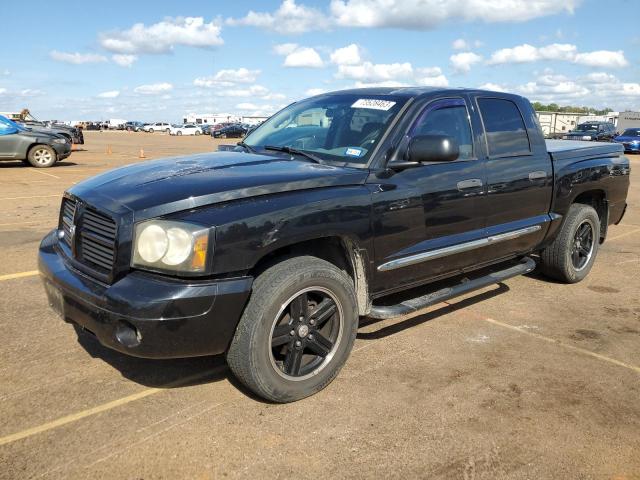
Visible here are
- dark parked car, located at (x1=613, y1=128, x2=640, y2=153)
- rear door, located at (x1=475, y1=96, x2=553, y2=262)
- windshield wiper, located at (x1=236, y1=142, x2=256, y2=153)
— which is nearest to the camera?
windshield wiper, located at (x1=236, y1=142, x2=256, y2=153)

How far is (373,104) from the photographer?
409 cm

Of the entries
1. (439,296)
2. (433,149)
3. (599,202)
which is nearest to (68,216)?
(433,149)

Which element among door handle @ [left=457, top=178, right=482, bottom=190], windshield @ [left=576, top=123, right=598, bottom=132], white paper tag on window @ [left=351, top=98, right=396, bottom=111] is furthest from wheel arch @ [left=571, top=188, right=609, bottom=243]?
windshield @ [left=576, top=123, right=598, bottom=132]

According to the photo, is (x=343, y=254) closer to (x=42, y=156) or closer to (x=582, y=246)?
(x=582, y=246)

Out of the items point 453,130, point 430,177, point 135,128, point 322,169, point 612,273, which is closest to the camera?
point 322,169

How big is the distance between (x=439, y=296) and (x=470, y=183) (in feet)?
2.86

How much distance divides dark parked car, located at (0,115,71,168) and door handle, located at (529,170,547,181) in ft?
49.8

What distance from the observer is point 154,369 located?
363 centimetres

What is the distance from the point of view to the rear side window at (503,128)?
454 centimetres

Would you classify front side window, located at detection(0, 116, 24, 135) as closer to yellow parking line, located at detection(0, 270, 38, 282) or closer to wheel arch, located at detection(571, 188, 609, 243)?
yellow parking line, located at detection(0, 270, 38, 282)

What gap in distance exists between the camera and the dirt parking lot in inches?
106

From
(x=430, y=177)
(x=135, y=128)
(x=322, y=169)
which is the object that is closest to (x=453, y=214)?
(x=430, y=177)

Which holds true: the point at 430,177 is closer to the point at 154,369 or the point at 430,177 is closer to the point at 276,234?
the point at 276,234

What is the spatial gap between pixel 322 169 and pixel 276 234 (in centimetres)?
72
